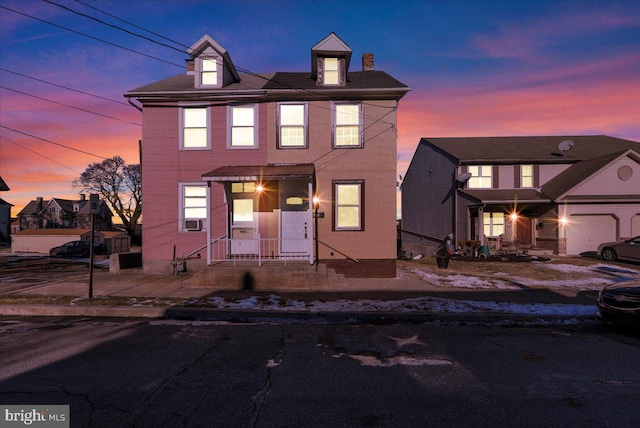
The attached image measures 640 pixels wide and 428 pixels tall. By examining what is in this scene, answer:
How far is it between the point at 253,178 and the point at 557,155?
850 inches

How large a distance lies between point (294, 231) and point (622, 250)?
15634 millimetres

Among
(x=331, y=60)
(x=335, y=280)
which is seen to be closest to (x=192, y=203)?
(x=335, y=280)

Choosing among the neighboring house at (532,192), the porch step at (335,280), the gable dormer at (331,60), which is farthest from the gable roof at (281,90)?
the neighboring house at (532,192)

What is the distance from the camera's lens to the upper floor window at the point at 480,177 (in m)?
22.8

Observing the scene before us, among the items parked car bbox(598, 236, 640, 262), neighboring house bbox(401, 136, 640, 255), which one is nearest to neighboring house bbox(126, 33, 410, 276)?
neighboring house bbox(401, 136, 640, 255)

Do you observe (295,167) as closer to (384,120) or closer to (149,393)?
(384,120)

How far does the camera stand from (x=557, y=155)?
2325cm

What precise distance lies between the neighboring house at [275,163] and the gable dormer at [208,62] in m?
0.04

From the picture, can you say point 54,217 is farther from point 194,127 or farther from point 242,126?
point 242,126

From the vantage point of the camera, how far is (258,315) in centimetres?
791

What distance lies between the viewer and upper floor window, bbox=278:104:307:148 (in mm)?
13172

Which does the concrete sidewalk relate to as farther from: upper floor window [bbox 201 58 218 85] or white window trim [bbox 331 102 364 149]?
upper floor window [bbox 201 58 218 85]

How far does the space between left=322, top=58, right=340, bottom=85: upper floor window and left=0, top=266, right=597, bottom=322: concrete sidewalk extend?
24.6ft

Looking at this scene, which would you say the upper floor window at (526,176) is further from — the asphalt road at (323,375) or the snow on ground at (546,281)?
the asphalt road at (323,375)
